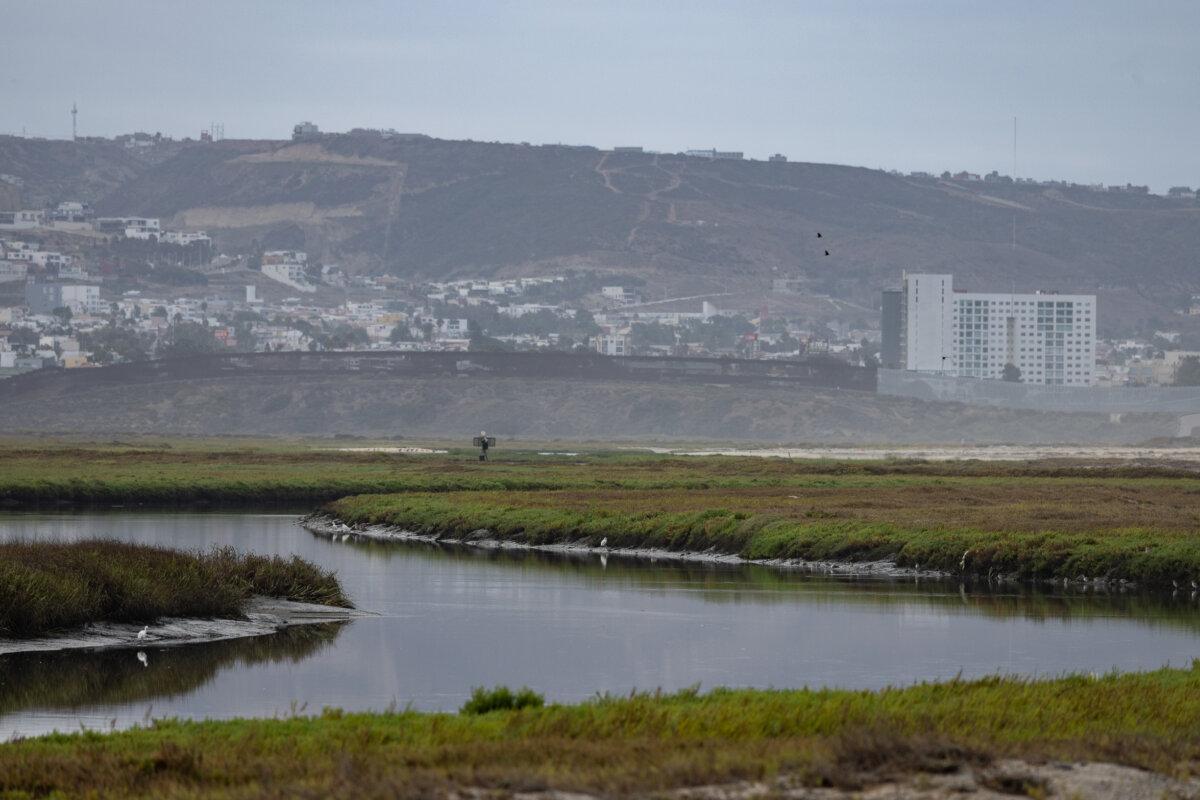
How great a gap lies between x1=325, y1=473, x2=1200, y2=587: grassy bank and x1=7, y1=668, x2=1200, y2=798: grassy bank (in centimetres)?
1886

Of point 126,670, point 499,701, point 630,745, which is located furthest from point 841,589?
point 630,745

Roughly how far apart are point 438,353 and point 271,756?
168 metres

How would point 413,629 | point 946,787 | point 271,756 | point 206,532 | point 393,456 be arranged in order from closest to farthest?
point 946,787, point 271,756, point 413,629, point 206,532, point 393,456

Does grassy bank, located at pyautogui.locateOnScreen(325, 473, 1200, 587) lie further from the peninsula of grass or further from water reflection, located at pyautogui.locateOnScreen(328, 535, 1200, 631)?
the peninsula of grass

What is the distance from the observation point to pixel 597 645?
992 inches

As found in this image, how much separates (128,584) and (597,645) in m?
6.39

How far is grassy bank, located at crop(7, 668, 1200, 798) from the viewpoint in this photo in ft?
39.9

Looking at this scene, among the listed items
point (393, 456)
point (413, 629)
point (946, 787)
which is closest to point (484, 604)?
point (413, 629)

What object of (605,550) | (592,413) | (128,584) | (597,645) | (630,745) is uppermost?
(630,745)

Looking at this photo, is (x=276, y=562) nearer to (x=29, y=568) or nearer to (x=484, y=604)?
(x=484, y=604)

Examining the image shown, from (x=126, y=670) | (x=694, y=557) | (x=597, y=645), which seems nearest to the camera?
(x=126, y=670)

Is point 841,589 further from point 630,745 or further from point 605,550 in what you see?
point 630,745

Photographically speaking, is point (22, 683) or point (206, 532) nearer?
point (22, 683)

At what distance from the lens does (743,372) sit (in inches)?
7087
